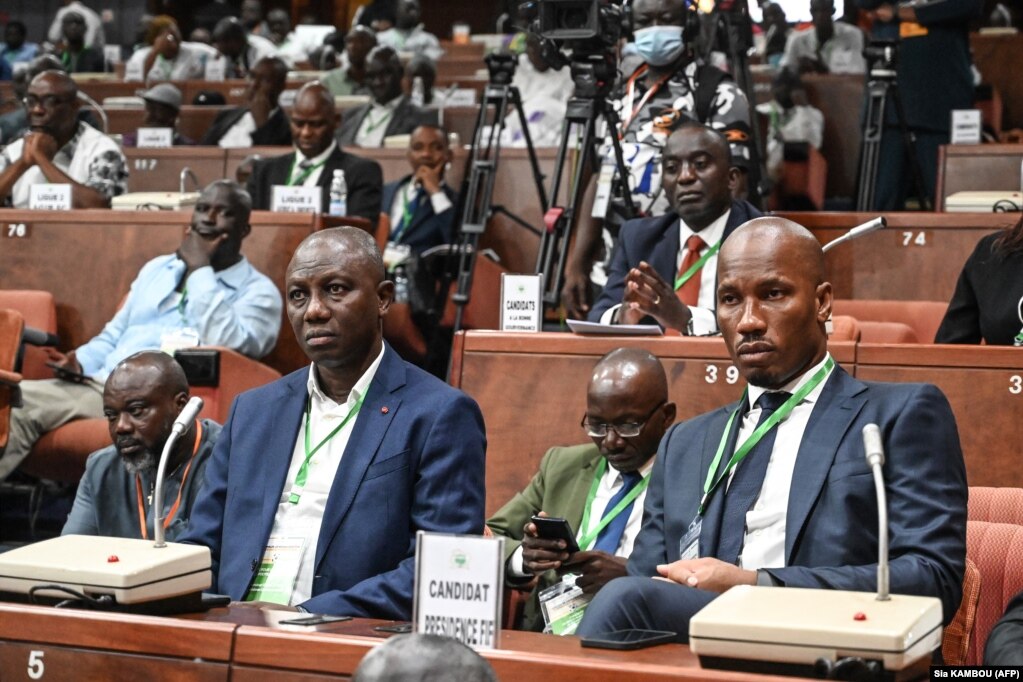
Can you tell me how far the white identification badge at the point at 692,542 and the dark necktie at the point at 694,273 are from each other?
1.75m

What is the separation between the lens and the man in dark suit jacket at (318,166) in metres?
6.27

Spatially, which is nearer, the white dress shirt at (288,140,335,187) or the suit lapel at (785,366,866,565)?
the suit lapel at (785,366,866,565)

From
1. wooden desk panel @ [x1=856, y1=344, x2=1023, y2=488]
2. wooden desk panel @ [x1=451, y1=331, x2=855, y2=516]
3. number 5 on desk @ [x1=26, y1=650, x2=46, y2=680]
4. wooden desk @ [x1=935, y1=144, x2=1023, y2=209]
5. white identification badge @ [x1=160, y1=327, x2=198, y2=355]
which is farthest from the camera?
wooden desk @ [x1=935, y1=144, x2=1023, y2=209]

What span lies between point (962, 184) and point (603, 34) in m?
1.91

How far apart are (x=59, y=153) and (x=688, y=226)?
3300mm

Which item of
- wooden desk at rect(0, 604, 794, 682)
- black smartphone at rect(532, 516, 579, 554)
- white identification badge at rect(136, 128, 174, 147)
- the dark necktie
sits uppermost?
white identification badge at rect(136, 128, 174, 147)

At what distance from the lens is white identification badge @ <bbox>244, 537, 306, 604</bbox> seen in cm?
284

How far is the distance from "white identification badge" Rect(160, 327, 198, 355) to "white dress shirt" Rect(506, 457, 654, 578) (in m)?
1.98

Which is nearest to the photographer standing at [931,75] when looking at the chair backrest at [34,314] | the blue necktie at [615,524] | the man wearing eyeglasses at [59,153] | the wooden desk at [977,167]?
the wooden desk at [977,167]

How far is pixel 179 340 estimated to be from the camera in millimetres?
5031

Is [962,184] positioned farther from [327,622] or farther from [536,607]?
[327,622]

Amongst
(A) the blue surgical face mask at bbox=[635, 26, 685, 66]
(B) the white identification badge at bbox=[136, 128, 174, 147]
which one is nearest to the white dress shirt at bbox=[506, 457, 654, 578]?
(A) the blue surgical face mask at bbox=[635, 26, 685, 66]

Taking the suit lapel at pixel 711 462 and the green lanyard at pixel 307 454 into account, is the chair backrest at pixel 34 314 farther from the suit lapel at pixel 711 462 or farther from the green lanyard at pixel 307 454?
the suit lapel at pixel 711 462

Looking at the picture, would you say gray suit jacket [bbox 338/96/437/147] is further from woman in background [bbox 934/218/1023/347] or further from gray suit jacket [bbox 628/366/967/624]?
gray suit jacket [bbox 628/366/967/624]
